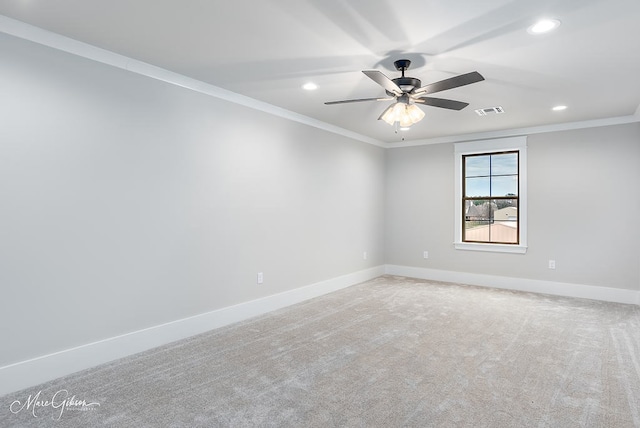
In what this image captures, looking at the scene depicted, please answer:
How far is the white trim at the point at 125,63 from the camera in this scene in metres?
2.57

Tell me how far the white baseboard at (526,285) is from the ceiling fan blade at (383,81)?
157 inches

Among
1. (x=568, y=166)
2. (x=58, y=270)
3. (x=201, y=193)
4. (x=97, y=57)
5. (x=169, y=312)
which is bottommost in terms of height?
(x=169, y=312)

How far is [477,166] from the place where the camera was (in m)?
6.18

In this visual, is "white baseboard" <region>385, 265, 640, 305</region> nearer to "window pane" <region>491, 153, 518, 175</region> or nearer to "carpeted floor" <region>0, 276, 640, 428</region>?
"carpeted floor" <region>0, 276, 640, 428</region>

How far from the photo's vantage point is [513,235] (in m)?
5.85

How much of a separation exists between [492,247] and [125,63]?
217 inches

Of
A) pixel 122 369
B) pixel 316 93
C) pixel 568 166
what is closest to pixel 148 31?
pixel 316 93

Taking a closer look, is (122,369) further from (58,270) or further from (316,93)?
(316,93)

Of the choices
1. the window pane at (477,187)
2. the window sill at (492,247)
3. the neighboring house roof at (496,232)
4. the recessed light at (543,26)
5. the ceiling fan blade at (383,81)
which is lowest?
the window sill at (492,247)

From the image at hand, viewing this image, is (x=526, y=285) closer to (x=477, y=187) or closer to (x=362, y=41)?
(x=477, y=187)

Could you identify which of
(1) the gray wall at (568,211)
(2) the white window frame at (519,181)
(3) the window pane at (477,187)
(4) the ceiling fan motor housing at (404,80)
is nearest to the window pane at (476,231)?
(2) the white window frame at (519,181)

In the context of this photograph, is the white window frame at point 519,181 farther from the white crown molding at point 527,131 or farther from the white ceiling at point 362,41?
the white ceiling at point 362,41

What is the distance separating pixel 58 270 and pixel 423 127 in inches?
190

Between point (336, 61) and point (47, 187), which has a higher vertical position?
point (336, 61)
